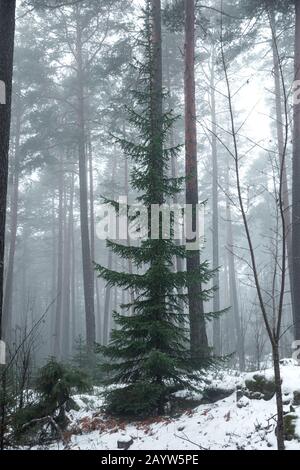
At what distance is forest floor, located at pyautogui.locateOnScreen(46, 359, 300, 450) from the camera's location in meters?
5.54

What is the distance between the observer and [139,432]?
652cm

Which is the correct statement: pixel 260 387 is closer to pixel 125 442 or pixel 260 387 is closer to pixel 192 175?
pixel 125 442

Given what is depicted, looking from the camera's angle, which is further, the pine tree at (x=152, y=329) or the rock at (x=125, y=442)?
the pine tree at (x=152, y=329)

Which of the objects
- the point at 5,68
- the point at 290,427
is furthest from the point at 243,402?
the point at 5,68

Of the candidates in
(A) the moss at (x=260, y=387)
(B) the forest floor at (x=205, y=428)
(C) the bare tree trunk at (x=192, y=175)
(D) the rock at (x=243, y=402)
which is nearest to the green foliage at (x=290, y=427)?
(B) the forest floor at (x=205, y=428)

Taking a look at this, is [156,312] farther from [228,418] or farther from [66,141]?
[66,141]

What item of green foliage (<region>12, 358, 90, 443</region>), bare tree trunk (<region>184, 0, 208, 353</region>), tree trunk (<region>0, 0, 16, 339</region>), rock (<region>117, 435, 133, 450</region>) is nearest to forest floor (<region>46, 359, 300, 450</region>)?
rock (<region>117, 435, 133, 450</region>)

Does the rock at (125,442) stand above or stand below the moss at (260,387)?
below

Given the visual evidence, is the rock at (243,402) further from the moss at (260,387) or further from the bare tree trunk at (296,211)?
the bare tree trunk at (296,211)

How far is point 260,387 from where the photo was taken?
21.9 feet

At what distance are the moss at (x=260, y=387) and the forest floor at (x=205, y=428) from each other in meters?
0.09

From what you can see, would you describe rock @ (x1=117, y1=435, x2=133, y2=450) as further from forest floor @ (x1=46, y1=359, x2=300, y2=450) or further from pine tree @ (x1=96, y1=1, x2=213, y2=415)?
pine tree @ (x1=96, y1=1, x2=213, y2=415)

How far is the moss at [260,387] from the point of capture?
646cm
